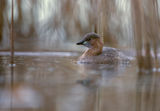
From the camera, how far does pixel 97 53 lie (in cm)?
461

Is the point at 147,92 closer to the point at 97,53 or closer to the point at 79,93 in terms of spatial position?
the point at 79,93

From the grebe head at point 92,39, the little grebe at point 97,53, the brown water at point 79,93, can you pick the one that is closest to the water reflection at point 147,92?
the brown water at point 79,93

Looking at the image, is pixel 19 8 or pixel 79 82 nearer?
pixel 79 82

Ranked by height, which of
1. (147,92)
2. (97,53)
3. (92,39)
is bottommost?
(147,92)

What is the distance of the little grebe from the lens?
4383 mm

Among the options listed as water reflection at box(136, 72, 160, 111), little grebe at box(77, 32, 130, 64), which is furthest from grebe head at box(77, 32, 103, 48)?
water reflection at box(136, 72, 160, 111)

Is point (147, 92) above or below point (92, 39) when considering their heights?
below

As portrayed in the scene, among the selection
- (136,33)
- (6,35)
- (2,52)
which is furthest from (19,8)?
(136,33)

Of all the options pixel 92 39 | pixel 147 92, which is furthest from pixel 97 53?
pixel 147 92

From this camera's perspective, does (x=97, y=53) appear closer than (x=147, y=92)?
No

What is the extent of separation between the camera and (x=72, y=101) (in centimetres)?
173

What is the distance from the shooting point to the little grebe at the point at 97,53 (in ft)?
14.4

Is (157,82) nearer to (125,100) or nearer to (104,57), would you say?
(125,100)

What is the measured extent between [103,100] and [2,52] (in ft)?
13.7
